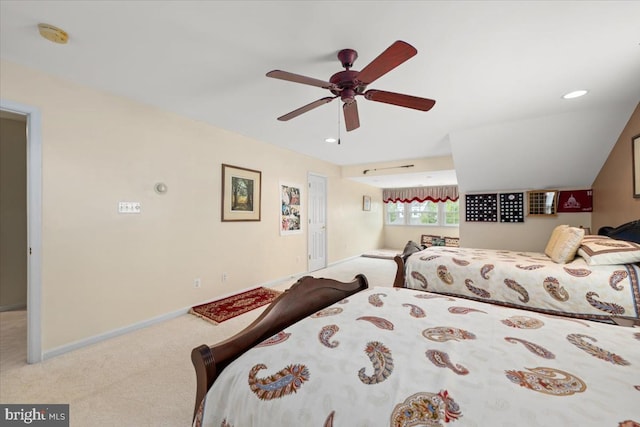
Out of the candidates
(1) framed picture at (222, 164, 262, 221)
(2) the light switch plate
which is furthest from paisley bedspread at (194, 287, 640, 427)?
(1) framed picture at (222, 164, 262, 221)

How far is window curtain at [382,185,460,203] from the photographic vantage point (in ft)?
23.3

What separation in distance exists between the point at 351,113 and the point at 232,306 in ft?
8.72

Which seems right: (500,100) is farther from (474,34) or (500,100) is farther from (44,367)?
(44,367)

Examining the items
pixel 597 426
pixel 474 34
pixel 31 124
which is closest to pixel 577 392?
pixel 597 426

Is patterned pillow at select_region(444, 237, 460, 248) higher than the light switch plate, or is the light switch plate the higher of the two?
the light switch plate

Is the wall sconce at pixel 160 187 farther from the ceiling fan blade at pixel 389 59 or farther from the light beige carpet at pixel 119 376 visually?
the ceiling fan blade at pixel 389 59

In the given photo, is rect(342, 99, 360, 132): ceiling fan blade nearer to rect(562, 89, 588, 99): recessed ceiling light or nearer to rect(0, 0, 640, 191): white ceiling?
rect(0, 0, 640, 191): white ceiling

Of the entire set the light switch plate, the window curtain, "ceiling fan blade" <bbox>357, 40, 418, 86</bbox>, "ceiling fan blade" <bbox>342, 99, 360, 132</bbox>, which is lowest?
the light switch plate

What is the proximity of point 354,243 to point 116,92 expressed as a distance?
216 inches

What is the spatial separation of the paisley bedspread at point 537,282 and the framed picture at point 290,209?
89.5 inches

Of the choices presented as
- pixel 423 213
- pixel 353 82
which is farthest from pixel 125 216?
pixel 423 213

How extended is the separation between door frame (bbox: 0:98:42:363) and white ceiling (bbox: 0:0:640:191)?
53 cm

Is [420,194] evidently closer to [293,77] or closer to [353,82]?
[353,82]

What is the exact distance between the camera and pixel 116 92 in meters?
2.53
